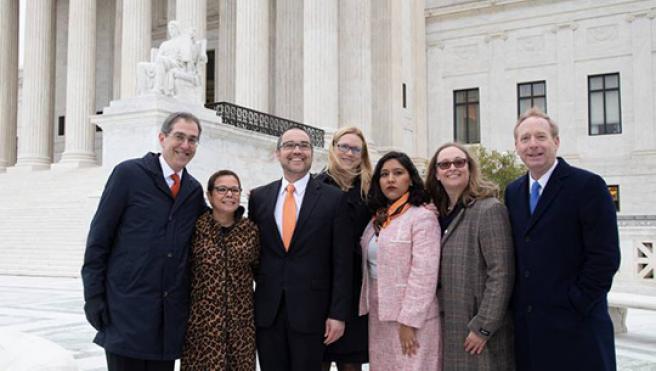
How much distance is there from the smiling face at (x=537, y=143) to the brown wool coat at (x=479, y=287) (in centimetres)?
36

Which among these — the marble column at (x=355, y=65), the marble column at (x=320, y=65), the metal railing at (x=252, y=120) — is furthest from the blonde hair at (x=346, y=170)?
the marble column at (x=355, y=65)

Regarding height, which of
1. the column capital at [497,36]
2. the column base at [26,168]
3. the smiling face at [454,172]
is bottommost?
the smiling face at [454,172]

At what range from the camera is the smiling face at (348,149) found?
16.5 ft

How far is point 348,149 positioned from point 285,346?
1509 millimetres

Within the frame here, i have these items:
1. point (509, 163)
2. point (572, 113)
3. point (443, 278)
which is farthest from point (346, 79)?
point (443, 278)

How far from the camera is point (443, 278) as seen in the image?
4.32m

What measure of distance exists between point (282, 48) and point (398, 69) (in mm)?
5556

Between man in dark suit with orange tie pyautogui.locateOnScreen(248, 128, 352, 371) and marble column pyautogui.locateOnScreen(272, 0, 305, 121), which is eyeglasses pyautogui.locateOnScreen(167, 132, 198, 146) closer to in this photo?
man in dark suit with orange tie pyautogui.locateOnScreen(248, 128, 352, 371)

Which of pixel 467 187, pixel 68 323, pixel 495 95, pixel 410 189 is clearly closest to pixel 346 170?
pixel 410 189

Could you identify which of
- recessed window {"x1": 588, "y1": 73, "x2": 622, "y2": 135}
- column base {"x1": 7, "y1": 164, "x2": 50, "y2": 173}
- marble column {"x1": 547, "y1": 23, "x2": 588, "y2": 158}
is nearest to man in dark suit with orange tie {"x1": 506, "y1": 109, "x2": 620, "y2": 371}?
column base {"x1": 7, "y1": 164, "x2": 50, "y2": 173}

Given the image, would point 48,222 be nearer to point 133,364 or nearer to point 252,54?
point 252,54

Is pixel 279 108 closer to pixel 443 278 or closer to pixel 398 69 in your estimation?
pixel 398 69

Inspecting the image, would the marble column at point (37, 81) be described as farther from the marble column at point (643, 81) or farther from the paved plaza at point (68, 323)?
the marble column at point (643, 81)

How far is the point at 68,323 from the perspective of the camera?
929cm
